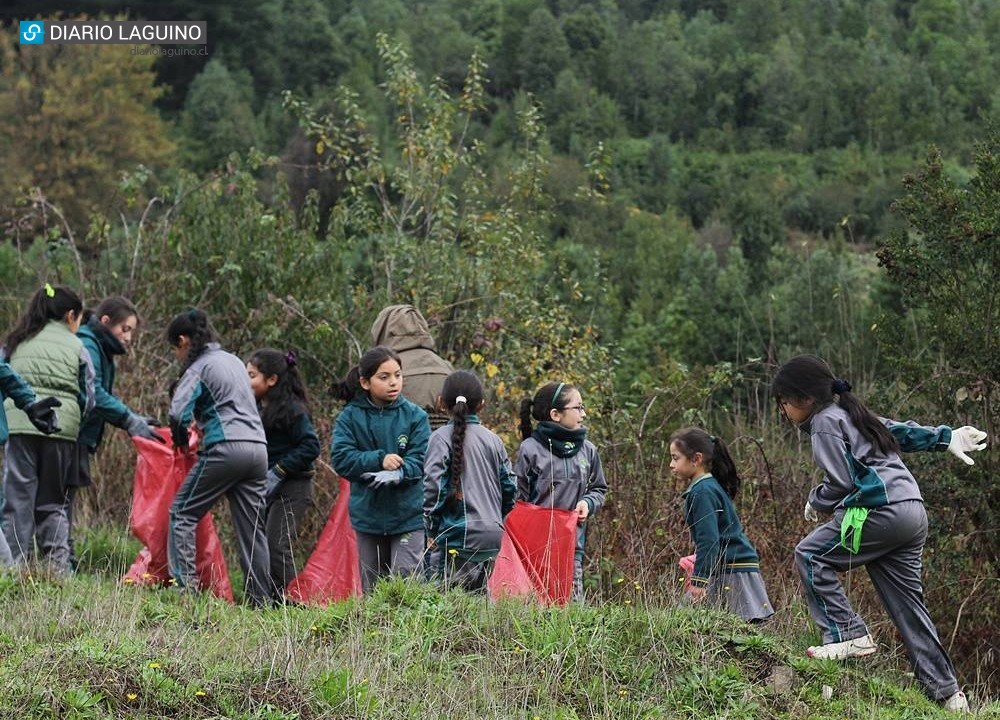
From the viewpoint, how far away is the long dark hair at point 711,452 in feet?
22.8

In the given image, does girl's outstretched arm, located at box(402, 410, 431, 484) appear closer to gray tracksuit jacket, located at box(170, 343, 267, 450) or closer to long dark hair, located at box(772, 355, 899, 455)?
gray tracksuit jacket, located at box(170, 343, 267, 450)

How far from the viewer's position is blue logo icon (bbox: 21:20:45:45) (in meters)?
47.2

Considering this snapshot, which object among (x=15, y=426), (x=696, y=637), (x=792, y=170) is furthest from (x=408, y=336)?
(x=792, y=170)

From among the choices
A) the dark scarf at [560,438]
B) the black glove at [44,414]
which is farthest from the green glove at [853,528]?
the black glove at [44,414]

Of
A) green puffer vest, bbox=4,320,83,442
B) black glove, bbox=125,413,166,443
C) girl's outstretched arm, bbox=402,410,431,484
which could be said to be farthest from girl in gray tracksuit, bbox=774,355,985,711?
green puffer vest, bbox=4,320,83,442

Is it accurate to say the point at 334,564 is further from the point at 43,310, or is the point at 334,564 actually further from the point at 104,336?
the point at 43,310

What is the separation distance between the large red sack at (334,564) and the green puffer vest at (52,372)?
160 cm

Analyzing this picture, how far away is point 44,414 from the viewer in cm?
771

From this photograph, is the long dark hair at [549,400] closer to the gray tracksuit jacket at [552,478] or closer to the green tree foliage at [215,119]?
the gray tracksuit jacket at [552,478]

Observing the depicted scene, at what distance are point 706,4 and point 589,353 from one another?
115 metres

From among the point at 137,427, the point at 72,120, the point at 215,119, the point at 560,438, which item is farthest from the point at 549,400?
the point at 215,119

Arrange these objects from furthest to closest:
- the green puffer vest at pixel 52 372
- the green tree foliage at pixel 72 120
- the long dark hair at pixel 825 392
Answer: the green tree foliage at pixel 72 120, the green puffer vest at pixel 52 372, the long dark hair at pixel 825 392

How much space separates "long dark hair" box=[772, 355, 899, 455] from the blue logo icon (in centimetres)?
4462

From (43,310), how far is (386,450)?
234 centimetres
